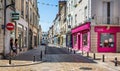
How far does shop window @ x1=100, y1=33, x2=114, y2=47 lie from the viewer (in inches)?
1443

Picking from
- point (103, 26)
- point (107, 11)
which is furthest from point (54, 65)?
point (107, 11)

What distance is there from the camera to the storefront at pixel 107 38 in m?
36.2

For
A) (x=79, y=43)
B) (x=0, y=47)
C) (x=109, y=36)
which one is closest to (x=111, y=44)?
Result: (x=109, y=36)

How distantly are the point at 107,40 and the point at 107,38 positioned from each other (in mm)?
249

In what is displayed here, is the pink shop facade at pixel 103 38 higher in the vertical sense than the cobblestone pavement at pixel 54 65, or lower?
higher

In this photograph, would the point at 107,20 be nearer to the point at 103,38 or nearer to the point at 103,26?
the point at 103,26

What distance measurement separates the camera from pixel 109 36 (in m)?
36.7

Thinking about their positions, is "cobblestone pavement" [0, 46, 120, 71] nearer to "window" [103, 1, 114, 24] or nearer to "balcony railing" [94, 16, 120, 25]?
"balcony railing" [94, 16, 120, 25]

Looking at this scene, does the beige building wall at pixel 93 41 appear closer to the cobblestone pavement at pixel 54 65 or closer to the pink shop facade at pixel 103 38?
the pink shop facade at pixel 103 38

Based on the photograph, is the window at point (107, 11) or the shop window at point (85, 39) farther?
the shop window at point (85, 39)

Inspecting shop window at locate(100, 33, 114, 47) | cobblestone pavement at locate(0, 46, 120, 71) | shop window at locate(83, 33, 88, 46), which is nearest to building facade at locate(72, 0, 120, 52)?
shop window at locate(100, 33, 114, 47)

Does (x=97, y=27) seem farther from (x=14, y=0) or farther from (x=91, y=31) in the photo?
(x=14, y=0)

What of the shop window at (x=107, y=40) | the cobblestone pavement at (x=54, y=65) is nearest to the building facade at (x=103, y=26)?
the shop window at (x=107, y=40)

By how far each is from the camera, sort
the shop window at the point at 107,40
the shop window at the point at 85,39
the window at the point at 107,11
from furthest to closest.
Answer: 1. the shop window at the point at 85,39
2. the shop window at the point at 107,40
3. the window at the point at 107,11
